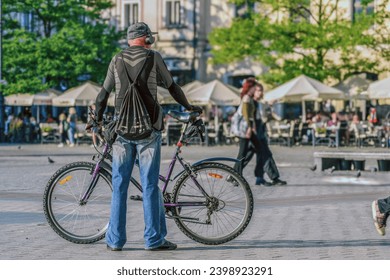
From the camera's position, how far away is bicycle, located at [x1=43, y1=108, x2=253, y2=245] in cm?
950

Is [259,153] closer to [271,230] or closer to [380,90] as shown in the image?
[271,230]

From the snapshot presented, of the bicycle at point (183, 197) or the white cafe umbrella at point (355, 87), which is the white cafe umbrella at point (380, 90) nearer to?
the white cafe umbrella at point (355, 87)

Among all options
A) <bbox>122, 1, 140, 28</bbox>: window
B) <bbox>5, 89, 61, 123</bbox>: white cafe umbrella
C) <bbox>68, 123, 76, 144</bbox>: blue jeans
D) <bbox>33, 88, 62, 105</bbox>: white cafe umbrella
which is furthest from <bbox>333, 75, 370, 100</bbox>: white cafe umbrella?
<bbox>122, 1, 140, 28</bbox>: window

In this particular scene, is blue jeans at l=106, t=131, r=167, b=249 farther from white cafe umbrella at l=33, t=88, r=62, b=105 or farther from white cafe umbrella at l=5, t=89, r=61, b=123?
white cafe umbrella at l=5, t=89, r=61, b=123

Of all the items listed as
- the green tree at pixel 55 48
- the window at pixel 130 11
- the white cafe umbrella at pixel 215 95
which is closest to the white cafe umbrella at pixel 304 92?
the white cafe umbrella at pixel 215 95

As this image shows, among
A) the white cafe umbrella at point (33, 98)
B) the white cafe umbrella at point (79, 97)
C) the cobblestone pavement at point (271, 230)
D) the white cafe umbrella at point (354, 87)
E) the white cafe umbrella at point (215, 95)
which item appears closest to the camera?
the cobblestone pavement at point (271, 230)

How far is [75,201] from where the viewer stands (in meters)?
9.74

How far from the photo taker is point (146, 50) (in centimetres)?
909

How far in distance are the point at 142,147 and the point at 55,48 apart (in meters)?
39.8

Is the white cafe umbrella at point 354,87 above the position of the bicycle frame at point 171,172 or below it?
below

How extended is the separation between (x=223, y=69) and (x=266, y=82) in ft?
29.2

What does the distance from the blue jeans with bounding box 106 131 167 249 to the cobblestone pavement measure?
0.52 ft

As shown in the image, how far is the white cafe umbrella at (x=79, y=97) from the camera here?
41844 millimetres

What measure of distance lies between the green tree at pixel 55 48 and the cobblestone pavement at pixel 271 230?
29879 mm
